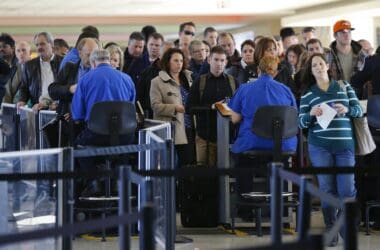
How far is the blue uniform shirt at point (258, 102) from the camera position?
9.66 metres

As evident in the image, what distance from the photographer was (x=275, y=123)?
949 cm

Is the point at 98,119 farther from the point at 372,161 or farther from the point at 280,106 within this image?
the point at 372,161

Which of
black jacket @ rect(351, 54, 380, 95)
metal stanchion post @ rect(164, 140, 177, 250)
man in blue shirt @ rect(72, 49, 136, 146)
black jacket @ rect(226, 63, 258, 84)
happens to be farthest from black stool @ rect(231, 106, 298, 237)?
black jacket @ rect(226, 63, 258, 84)

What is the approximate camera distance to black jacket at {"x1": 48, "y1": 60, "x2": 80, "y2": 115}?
35.0ft

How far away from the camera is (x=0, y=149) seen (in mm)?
12969

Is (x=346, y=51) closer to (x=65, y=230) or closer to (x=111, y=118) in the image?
(x=111, y=118)

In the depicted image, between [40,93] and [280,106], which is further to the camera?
[40,93]

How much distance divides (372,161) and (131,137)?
2.38m

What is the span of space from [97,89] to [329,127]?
2.05 meters

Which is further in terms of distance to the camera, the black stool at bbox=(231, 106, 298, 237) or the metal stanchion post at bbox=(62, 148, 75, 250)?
the black stool at bbox=(231, 106, 298, 237)

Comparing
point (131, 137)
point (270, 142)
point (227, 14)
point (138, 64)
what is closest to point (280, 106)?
point (270, 142)

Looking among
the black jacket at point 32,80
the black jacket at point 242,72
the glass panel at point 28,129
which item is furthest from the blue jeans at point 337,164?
the black jacket at point 32,80

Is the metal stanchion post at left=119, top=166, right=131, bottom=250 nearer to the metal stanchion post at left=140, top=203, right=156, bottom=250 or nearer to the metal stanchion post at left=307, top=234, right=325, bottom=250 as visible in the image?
the metal stanchion post at left=140, top=203, right=156, bottom=250

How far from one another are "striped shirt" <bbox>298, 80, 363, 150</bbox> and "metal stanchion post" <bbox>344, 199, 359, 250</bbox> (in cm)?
522
